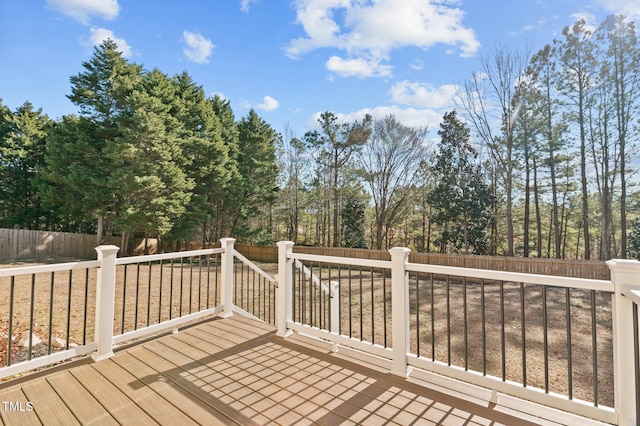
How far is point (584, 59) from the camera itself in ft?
41.4

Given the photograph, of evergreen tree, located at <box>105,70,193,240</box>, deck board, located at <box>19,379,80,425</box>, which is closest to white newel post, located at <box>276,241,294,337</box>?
deck board, located at <box>19,379,80,425</box>

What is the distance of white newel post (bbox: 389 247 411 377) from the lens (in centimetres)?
236

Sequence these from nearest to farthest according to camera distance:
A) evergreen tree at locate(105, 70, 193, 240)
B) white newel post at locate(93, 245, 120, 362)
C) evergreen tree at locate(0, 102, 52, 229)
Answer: white newel post at locate(93, 245, 120, 362) → evergreen tree at locate(105, 70, 193, 240) → evergreen tree at locate(0, 102, 52, 229)

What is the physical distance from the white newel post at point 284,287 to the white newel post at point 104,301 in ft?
4.93

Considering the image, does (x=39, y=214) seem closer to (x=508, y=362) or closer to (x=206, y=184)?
(x=206, y=184)

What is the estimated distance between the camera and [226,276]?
385 cm

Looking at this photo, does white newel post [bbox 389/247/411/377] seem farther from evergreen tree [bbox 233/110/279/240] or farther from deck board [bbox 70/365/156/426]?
evergreen tree [bbox 233/110/279/240]

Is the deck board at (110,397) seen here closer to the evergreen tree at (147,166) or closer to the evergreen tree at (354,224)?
the evergreen tree at (147,166)

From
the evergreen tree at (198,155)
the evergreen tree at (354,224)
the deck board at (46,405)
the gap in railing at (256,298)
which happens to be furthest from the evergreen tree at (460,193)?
the deck board at (46,405)

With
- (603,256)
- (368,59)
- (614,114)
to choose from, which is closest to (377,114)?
(368,59)

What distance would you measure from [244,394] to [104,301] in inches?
62.5

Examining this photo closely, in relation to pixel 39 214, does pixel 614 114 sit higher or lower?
higher

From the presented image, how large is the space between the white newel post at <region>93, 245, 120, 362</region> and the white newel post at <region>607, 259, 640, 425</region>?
11.7ft

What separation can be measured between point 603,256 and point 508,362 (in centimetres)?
1067
